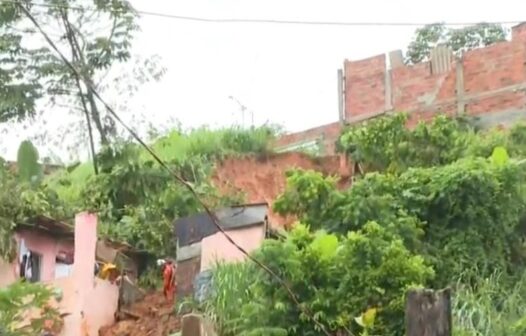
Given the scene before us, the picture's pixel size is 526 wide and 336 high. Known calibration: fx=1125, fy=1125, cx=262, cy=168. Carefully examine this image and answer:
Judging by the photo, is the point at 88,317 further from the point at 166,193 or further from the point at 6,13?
the point at 6,13

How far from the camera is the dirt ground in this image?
447 inches

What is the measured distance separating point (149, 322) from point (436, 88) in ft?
19.8

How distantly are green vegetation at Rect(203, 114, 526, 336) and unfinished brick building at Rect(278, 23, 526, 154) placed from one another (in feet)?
5.01

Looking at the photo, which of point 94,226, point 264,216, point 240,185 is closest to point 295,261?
point 264,216

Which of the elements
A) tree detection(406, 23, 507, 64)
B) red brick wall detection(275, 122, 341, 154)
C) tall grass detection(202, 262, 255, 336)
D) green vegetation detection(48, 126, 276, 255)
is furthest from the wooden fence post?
tree detection(406, 23, 507, 64)

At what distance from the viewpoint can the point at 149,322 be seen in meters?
11.7

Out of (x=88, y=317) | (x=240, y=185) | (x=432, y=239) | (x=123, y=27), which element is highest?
(x=123, y=27)

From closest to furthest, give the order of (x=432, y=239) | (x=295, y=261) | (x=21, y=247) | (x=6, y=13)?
(x=295, y=261) → (x=432, y=239) → (x=21, y=247) → (x=6, y=13)

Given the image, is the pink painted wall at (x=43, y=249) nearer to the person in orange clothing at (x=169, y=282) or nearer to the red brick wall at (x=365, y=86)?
the person in orange clothing at (x=169, y=282)

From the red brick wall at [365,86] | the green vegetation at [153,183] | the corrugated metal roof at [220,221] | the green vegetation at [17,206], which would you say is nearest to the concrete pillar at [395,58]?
the red brick wall at [365,86]

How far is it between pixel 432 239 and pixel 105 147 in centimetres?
551

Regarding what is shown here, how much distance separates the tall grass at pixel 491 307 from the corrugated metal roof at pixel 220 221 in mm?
2202

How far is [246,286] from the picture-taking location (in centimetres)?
1054

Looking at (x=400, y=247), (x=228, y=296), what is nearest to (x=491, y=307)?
(x=400, y=247)
